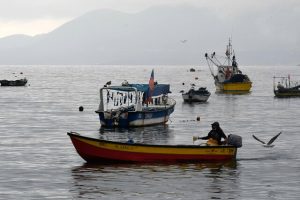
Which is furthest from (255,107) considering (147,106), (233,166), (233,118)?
(233,166)

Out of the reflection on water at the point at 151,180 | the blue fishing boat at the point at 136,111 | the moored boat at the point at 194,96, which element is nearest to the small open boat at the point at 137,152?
the reflection on water at the point at 151,180

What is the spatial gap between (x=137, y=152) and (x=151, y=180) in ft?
14.6

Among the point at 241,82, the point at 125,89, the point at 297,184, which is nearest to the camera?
the point at 297,184

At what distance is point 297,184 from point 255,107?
68.6 meters

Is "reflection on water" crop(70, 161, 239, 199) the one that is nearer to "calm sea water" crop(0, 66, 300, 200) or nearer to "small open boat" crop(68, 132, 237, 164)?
"calm sea water" crop(0, 66, 300, 200)

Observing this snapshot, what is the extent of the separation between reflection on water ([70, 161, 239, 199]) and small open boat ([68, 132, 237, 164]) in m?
0.48

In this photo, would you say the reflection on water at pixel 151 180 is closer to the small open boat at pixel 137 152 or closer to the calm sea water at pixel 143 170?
the calm sea water at pixel 143 170

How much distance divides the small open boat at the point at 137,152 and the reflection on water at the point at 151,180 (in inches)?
18.8

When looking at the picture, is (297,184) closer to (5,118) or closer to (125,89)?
(125,89)

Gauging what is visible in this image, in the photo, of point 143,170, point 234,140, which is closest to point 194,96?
point 234,140

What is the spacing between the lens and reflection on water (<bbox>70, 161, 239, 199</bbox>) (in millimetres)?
33312

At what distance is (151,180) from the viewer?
36.6 m

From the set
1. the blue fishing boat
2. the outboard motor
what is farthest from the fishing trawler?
the outboard motor

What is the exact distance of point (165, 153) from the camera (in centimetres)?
4091
